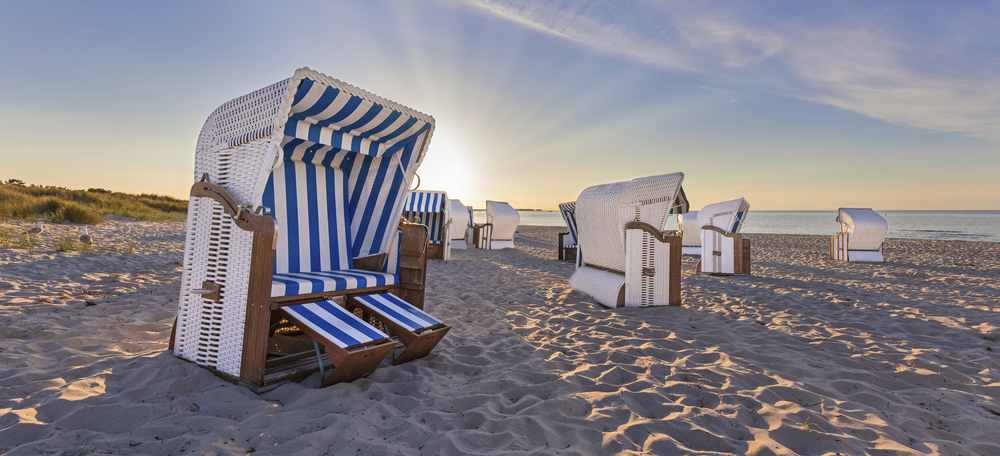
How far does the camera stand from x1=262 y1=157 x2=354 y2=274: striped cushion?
365cm

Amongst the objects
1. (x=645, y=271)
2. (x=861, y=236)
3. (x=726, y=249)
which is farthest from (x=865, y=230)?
(x=645, y=271)

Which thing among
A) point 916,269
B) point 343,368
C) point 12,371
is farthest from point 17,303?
point 916,269

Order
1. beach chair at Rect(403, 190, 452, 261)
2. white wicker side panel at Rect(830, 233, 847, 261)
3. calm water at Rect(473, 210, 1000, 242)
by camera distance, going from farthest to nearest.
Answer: calm water at Rect(473, 210, 1000, 242)
beach chair at Rect(403, 190, 452, 261)
white wicker side panel at Rect(830, 233, 847, 261)

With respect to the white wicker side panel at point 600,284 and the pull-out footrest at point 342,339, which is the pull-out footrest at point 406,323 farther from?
the white wicker side panel at point 600,284

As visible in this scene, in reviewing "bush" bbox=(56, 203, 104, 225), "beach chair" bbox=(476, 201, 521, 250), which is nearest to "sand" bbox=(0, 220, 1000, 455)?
"bush" bbox=(56, 203, 104, 225)

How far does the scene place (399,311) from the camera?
3299mm

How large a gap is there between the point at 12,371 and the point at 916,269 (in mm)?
14886

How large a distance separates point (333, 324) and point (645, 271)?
4018mm

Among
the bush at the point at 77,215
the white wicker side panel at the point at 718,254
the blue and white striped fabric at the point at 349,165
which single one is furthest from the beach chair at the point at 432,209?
the bush at the point at 77,215

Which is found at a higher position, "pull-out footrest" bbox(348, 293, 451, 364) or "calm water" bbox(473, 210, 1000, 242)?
"calm water" bbox(473, 210, 1000, 242)

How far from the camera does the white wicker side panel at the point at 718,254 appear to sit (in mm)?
8969

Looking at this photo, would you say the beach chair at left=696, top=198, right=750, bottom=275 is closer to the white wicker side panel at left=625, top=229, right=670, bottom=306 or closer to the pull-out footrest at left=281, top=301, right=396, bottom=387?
the white wicker side panel at left=625, top=229, right=670, bottom=306

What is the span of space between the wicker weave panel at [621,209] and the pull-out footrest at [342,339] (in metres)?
3.80

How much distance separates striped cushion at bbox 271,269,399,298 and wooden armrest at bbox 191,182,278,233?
1.24ft
